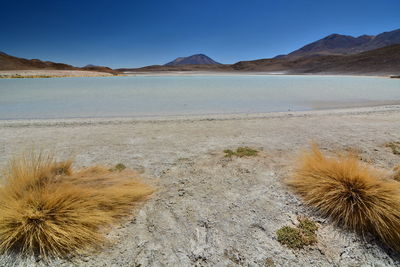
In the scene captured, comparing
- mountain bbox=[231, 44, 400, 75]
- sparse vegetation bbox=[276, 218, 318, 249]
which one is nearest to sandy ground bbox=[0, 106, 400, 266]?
sparse vegetation bbox=[276, 218, 318, 249]

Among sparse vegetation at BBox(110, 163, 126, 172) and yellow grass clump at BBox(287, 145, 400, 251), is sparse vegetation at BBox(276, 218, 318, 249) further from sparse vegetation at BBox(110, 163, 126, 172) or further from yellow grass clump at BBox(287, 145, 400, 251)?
sparse vegetation at BBox(110, 163, 126, 172)

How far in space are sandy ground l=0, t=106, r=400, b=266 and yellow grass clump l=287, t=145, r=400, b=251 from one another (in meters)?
0.12

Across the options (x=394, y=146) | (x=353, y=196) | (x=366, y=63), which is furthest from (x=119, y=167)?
(x=366, y=63)

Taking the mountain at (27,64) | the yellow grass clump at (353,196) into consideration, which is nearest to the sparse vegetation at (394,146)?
the yellow grass clump at (353,196)

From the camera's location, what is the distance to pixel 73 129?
16.4ft

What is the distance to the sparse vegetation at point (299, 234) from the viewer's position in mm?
1597

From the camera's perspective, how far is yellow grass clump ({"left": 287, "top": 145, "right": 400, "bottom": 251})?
1.60 m

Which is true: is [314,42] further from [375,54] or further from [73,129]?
[73,129]

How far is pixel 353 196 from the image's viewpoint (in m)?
1.85

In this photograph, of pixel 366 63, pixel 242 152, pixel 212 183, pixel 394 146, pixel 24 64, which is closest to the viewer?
pixel 212 183

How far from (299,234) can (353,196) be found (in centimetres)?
65

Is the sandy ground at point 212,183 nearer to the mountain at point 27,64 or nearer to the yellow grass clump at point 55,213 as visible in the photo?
the yellow grass clump at point 55,213

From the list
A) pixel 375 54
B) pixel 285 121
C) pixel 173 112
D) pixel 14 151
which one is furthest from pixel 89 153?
pixel 375 54

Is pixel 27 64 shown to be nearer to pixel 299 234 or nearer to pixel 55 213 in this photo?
pixel 55 213
